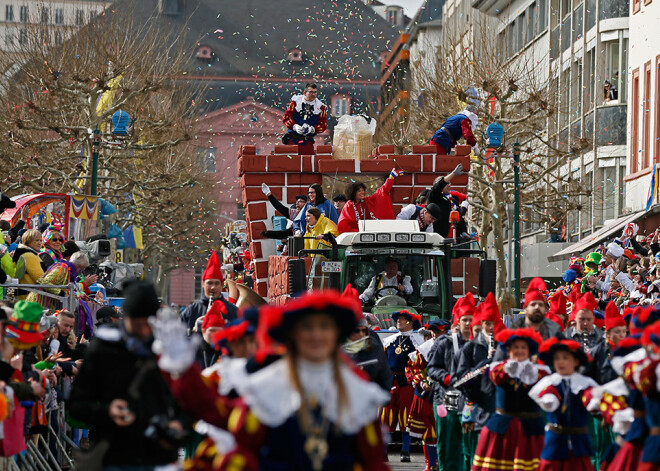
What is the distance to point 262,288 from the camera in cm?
2016

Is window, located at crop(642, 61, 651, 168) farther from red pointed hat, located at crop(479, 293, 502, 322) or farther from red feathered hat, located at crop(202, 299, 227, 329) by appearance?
red feathered hat, located at crop(202, 299, 227, 329)

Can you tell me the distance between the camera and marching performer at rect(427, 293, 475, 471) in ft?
41.5

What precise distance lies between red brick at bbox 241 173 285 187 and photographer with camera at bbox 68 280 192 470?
1304 centimetres

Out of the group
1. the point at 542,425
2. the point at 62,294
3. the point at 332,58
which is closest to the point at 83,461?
the point at 542,425

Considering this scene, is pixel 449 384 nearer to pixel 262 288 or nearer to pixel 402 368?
pixel 402 368

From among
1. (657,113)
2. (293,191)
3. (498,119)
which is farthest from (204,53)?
(293,191)

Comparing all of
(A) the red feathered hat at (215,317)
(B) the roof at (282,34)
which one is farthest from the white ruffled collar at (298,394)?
(B) the roof at (282,34)

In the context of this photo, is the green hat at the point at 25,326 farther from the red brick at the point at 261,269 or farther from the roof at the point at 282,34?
the roof at the point at 282,34

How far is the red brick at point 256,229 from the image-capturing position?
67.1ft

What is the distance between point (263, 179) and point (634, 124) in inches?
635

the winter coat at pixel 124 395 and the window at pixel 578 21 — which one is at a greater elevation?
the window at pixel 578 21

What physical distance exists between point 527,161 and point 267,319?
30503 mm

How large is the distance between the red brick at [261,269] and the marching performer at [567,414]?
1030cm

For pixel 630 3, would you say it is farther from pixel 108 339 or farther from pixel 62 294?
pixel 108 339
